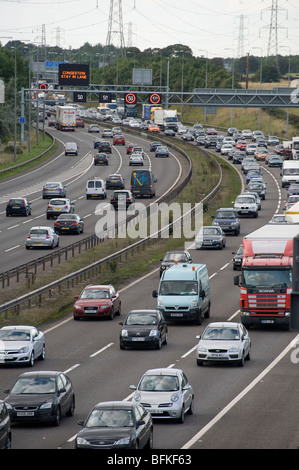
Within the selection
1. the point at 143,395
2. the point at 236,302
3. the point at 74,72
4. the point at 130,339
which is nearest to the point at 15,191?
the point at 74,72

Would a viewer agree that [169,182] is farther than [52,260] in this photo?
Yes

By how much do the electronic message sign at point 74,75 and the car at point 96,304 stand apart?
81539 millimetres

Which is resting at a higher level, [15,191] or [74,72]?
[74,72]

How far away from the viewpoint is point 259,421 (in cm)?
2778

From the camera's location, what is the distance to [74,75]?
124812 millimetres

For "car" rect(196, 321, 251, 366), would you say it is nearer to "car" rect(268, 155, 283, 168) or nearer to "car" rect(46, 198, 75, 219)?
"car" rect(46, 198, 75, 219)

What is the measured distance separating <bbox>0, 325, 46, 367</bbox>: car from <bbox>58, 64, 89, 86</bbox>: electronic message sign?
9038cm

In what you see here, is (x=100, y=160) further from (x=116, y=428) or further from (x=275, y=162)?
(x=116, y=428)

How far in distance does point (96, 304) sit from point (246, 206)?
3657cm

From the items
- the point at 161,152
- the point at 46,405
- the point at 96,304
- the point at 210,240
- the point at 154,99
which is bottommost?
the point at 161,152

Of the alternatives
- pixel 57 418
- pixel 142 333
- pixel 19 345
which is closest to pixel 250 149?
pixel 142 333

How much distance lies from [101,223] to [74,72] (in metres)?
52.5
